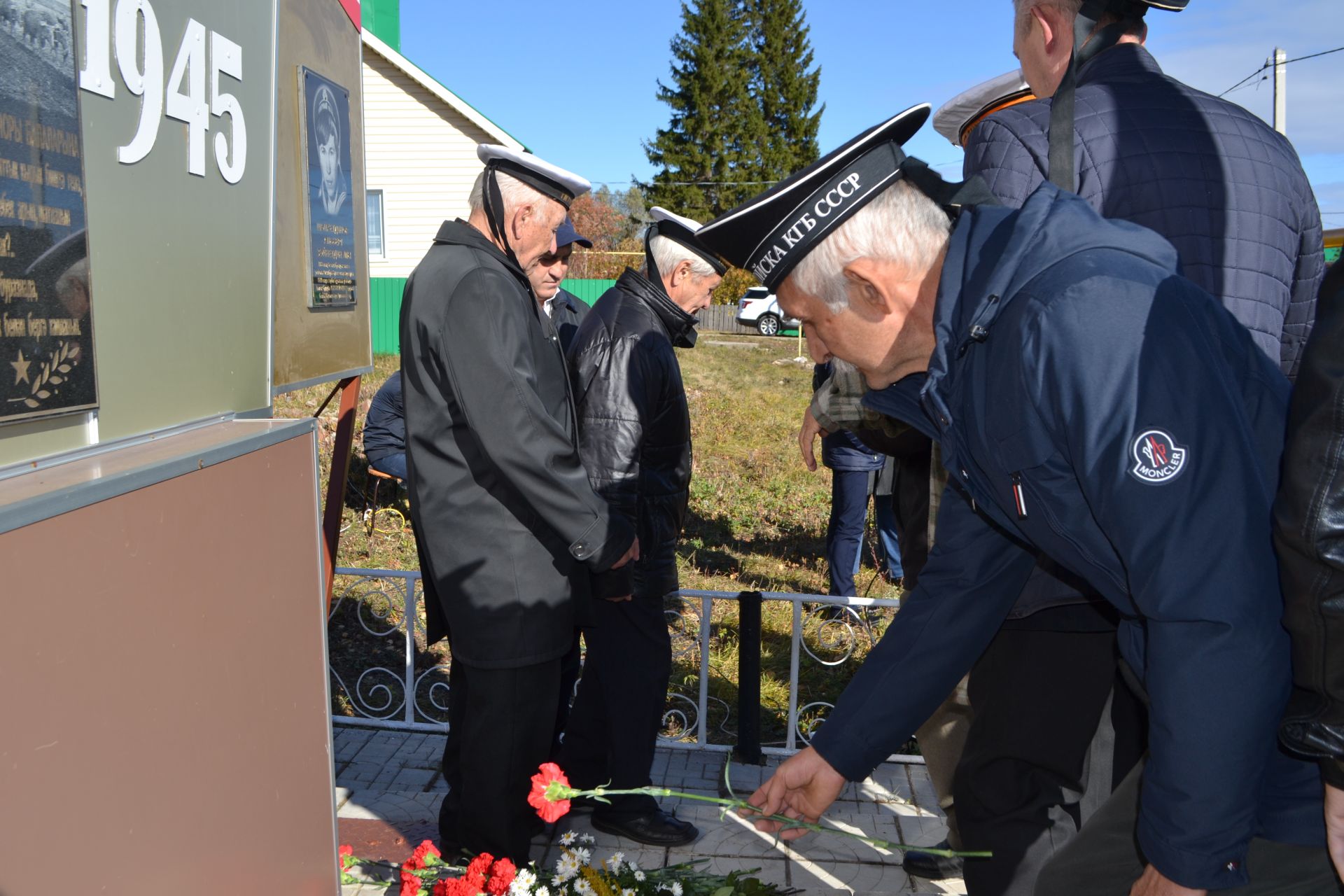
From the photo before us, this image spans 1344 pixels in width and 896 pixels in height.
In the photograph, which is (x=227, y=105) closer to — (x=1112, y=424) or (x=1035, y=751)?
(x=1112, y=424)

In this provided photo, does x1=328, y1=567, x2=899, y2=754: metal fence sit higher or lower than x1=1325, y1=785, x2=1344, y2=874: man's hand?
lower

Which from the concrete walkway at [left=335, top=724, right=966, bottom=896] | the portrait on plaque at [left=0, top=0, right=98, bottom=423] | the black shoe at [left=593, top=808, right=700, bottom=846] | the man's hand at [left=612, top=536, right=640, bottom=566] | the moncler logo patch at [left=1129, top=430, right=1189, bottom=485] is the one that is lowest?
the concrete walkway at [left=335, top=724, right=966, bottom=896]

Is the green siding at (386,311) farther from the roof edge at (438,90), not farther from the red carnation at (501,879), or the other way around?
the red carnation at (501,879)

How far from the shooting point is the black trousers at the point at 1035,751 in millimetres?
2096

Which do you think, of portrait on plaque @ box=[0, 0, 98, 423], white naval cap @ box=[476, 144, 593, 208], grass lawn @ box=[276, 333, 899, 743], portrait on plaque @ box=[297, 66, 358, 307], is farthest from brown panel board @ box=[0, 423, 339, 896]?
grass lawn @ box=[276, 333, 899, 743]

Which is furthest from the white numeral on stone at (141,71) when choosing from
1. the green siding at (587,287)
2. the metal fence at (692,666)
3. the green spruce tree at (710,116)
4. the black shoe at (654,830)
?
the green spruce tree at (710,116)

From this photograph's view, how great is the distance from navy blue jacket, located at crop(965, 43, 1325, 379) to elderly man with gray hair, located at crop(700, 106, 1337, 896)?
415 mm

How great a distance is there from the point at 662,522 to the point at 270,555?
170 centimetres

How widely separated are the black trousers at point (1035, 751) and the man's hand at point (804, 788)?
35 centimetres

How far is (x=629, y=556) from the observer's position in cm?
307

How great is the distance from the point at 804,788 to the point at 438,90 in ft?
64.6

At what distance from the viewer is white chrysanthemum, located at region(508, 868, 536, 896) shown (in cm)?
210

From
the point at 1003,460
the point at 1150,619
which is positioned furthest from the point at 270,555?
the point at 1150,619

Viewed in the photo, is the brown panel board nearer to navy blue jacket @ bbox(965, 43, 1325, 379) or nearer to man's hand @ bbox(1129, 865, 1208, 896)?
man's hand @ bbox(1129, 865, 1208, 896)
